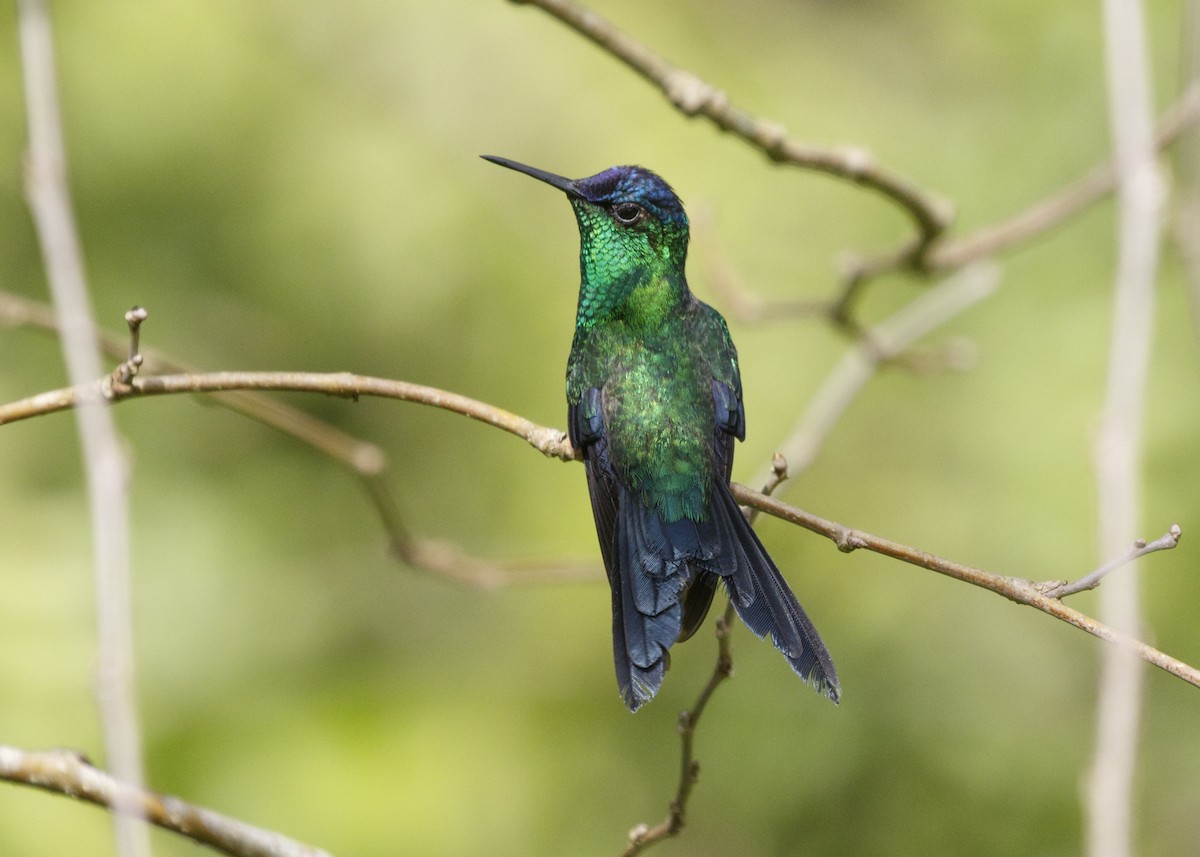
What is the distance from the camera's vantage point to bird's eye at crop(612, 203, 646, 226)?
3062 millimetres

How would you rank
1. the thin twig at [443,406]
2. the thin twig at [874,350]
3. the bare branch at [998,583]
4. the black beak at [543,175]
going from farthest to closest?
1. the thin twig at [874,350]
2. the black beak at [543,175]
3. the thin twig at [443,406]
4. the bare branch at [998,583]

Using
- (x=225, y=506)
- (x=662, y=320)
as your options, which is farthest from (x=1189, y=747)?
(x=225, y=506)

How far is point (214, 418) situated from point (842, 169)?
123 inches

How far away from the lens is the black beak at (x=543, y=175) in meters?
2.73

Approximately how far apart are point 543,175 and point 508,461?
2.70m

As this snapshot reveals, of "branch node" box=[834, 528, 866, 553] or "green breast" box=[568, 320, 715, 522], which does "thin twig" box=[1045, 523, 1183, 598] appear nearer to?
"branch node" box=[834, 528, 866, 553]

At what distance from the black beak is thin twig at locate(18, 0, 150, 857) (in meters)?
0.85

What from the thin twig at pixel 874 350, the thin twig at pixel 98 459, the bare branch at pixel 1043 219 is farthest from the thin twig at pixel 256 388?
the bare branch at pixel 1043 219

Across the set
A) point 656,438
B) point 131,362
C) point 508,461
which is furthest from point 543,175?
point 508,461

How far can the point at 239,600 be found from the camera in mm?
4820

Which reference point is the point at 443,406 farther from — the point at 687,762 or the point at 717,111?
the point at 717,111

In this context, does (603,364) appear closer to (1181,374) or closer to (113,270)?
(1181,374)

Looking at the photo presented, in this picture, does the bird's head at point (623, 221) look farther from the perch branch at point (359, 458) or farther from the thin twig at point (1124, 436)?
the thin twig at point (1124, 436)

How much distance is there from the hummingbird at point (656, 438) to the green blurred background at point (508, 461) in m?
1.37
